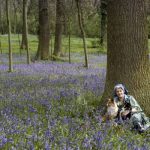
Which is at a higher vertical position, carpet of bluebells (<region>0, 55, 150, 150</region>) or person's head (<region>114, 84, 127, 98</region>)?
person's head (<region>114, 84, 127, 98</region>)

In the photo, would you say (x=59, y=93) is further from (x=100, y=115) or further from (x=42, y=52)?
(x=42, y=52)

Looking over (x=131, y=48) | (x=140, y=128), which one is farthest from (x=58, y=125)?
(x=131, y=48)

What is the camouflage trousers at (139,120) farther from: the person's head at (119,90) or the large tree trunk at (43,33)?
the large tree trunk at (43,33)

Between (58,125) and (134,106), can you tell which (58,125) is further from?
(134,106)

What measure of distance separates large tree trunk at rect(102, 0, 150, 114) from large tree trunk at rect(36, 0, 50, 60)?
2389 centimetres

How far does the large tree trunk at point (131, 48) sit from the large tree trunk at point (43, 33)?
23892 millimetres

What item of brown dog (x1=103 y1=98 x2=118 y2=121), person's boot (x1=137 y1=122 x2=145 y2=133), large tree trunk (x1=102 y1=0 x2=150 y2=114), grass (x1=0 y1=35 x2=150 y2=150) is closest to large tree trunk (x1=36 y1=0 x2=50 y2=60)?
grass (x1=0 y1=35 x2=150 y2=150)

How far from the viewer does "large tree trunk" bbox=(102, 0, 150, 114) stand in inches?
420

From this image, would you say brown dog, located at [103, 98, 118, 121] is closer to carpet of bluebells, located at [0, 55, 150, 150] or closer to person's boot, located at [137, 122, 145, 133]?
carpet of bluebells, located at [0, 55, 150, 150]

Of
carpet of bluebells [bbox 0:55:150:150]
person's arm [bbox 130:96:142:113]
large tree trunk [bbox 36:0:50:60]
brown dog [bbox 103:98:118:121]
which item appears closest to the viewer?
carpet of bluebells [bbox 0:55:150:150]

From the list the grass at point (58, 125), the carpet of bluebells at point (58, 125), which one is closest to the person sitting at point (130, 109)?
the grass at point (58, 125)

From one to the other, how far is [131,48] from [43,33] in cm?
2523

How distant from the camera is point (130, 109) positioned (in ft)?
31.8

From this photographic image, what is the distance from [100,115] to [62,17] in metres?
25.6
